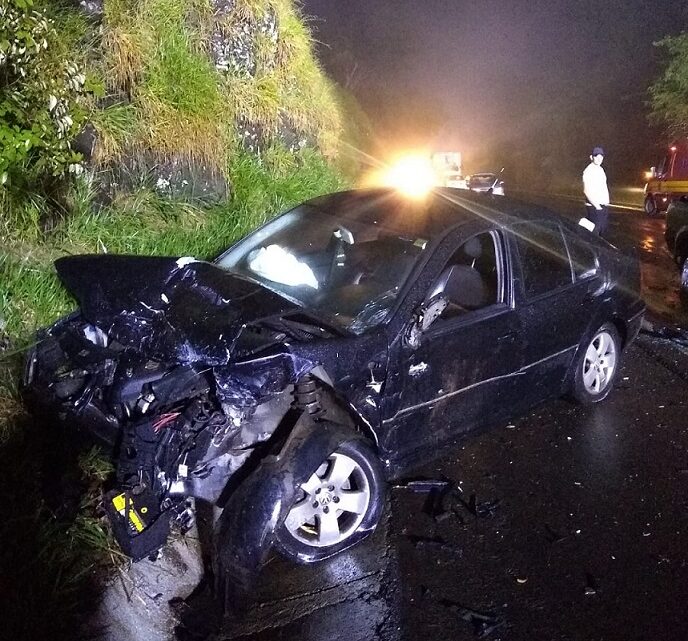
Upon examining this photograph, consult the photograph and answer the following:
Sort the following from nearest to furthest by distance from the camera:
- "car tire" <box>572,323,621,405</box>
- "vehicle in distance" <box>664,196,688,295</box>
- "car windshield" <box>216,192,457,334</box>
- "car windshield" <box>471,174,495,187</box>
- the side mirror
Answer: the side mirror, "car windshield" <box>216,192,457,334</box>, "car tire" <box>572,323,621,405</box>, "vehicle in distance" <box>664,196,688,295</box>, "car windshield" <box>471,174,495,187</box>

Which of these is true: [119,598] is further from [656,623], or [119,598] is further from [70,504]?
[656,623]

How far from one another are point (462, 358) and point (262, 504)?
1425 mm

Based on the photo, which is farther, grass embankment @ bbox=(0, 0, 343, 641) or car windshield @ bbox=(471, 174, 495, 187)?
car windshield @ bbox=(471, 174, 495, 187)

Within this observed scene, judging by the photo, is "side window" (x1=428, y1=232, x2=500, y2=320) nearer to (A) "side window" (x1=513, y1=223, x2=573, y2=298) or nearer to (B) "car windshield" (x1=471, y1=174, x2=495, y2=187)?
(A) "side window" (x1=513, y1=223, x2=573, y2=298)

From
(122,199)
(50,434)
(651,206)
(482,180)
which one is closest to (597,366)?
(50,434)

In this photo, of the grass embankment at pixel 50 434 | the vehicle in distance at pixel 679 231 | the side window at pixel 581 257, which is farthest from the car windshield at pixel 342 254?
the vehicle in distance at pixel 679 231

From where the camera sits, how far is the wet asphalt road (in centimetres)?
278

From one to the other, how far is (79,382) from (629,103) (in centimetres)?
5154

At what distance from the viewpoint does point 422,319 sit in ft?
10.9

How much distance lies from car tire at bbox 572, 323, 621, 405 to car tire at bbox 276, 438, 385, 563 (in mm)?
2089

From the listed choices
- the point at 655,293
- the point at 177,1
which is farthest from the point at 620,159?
the point at 177,1

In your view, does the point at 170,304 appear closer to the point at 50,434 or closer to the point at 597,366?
the point at 50,434

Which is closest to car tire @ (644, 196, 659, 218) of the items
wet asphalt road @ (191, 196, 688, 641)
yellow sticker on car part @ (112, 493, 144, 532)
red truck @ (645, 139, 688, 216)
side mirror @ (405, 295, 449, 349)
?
red truck @ (645, 139, 688, 216)

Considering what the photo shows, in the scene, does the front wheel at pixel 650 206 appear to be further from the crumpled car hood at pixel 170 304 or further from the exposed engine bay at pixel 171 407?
the exposed engine bay at pixel 171 407
